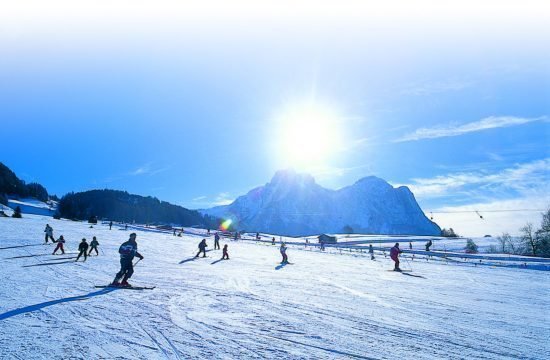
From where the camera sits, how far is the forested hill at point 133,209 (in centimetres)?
16525

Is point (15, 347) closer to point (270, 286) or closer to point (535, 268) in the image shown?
point (270, 286)

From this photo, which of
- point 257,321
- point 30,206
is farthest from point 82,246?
point 30,206

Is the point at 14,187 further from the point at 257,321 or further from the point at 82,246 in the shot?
the point at 257,321

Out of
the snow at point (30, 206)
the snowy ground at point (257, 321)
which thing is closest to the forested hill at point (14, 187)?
the snow at point (30, 206)

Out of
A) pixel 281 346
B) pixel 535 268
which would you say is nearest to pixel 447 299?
pixel 281 346

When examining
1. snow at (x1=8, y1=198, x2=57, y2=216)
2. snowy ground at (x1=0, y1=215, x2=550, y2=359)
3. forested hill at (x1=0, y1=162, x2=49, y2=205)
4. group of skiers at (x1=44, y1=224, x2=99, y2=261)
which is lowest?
snowy ground at (x1=0, y1=215, x2=550, y2=359)

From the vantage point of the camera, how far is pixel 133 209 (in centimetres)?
17125

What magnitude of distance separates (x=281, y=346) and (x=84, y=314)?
182 inches

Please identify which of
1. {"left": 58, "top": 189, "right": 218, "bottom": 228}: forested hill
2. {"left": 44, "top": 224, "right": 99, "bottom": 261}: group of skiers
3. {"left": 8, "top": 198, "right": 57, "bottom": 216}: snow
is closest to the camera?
{"left": 44, "top": 224, "right": 99, "bottom": 261}: group of skiers

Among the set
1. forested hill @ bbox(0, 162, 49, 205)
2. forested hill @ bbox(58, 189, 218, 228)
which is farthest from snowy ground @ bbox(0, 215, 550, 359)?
forested hill @ bbox(0, 162, 49, 205)

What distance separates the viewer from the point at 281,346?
580cm

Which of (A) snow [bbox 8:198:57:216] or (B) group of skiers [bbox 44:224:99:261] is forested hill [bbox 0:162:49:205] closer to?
(A) snow [bbox 8:198:57:216]

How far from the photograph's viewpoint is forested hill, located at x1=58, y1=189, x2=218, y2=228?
165 metres

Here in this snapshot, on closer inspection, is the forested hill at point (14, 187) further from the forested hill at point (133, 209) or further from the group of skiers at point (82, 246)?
the group of skiers at point (82, 246)
